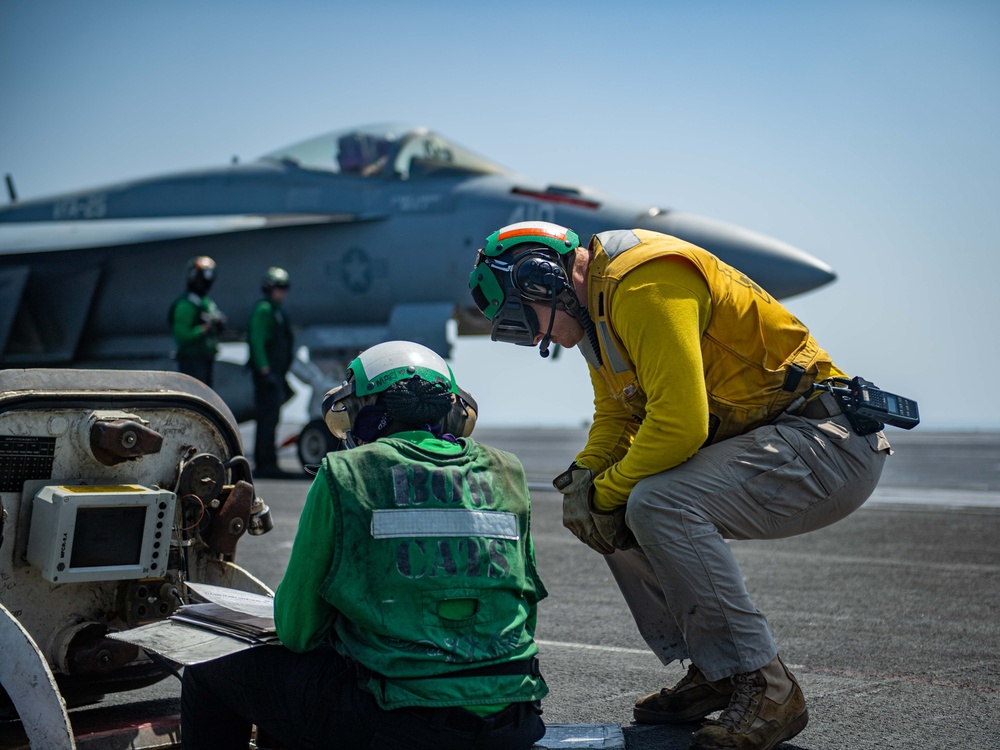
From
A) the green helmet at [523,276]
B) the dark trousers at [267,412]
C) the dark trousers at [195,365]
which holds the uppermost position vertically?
the green helmet at [523,276]

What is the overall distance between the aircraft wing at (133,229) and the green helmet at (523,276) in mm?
10117

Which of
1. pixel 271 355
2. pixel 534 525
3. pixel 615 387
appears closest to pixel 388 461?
pixel 615 387

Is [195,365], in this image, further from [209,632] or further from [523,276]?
[209,632]

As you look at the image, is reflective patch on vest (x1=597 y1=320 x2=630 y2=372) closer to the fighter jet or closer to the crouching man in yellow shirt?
the crouching man in yellow shirt

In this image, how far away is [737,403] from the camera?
3.35 meters

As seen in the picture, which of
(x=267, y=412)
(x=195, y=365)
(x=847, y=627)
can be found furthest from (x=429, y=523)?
(x=267, y=412)

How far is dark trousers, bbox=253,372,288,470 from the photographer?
1220 centimetres

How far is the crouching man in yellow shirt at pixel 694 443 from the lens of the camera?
3104 mm

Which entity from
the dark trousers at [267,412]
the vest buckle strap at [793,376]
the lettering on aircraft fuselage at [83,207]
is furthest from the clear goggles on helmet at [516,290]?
the lettering on aircraft fuselage at [83,207]

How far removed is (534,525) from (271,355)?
493 centimetres

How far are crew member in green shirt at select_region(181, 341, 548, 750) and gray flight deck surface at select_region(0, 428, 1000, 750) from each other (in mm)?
1102

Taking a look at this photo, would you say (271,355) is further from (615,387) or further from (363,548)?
(363,548)

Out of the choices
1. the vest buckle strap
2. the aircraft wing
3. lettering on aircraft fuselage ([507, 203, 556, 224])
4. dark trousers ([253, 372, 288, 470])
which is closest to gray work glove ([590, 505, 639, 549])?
the vest buckle strap

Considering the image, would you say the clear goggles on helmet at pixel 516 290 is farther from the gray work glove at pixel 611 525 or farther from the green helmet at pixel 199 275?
the green helmet at pixel 199 275
